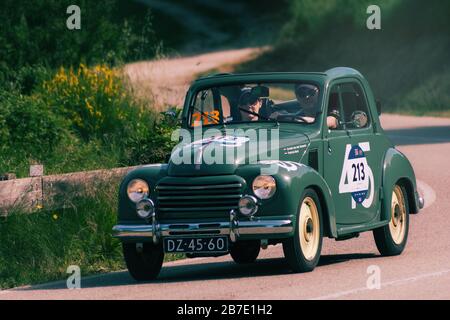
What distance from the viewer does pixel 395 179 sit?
1357 cm

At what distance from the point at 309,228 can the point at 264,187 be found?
0.65m

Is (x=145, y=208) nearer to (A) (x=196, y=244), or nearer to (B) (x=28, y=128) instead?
(A) (x=196, y=244)

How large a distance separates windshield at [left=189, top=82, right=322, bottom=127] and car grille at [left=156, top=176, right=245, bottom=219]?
58.7 inches

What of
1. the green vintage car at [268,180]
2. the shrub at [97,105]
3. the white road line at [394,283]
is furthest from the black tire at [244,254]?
the shrub at [97,105]

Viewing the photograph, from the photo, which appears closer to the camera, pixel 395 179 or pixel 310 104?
pixel 310 104

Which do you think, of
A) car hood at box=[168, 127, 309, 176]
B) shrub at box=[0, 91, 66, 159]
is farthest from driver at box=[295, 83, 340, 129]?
shrub at box=[0, 91, 66, 159]

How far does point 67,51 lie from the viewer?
970 inches

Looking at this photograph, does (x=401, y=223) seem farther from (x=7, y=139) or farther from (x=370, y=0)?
(x=370, y=0)

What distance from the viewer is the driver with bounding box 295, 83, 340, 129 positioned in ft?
42.5

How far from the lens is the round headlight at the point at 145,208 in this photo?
11.8 m

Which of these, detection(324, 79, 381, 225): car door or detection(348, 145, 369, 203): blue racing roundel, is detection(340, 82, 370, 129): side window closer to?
detection(324, 79, 381, 225): car door

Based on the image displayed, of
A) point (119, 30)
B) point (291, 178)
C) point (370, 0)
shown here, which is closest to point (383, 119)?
point (119, 30)

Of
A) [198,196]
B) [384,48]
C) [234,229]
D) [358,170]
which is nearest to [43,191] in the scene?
[198,196]
